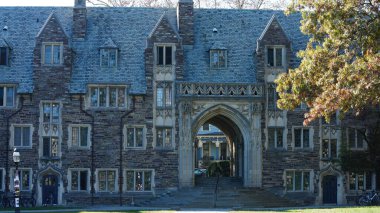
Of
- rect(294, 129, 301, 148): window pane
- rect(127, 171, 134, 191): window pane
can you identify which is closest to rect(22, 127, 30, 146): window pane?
rect(127, 171, 134, 191): window pane

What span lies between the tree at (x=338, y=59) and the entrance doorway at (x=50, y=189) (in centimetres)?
1878

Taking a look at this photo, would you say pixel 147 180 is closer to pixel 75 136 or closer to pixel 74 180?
pixel 74 180

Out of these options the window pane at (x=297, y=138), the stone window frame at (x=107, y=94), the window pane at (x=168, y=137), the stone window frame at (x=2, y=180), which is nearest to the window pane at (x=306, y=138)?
the window pane at (x=297, y=138)

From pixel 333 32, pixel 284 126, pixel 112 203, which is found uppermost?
pixel 333 32

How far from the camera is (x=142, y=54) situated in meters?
42.7

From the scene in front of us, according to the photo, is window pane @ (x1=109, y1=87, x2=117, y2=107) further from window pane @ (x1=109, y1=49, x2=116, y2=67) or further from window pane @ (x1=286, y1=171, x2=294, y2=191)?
window pane @ (x1=286, y1=171, x2=294, y2=191)

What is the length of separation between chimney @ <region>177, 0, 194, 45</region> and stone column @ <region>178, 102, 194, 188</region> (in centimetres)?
426

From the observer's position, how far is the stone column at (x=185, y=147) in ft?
135

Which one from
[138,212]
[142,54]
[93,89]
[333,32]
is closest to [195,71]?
[142,54]

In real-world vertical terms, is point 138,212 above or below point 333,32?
below

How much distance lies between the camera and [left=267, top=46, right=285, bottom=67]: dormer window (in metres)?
42.6

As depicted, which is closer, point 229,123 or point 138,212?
point 138,212

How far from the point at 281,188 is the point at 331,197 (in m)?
3.11

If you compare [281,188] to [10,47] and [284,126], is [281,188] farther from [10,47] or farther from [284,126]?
[10,47]
